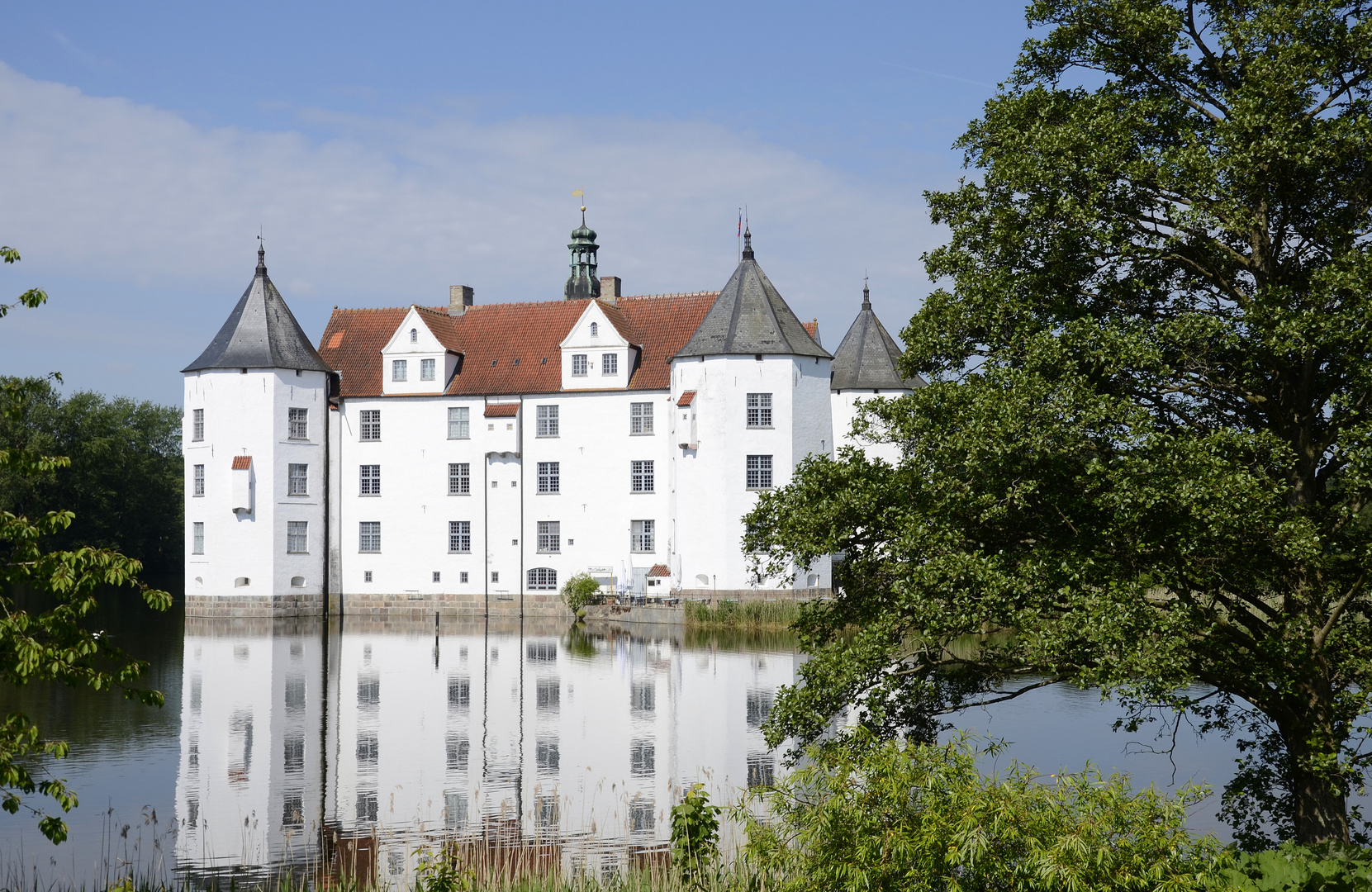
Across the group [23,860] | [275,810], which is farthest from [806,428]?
[23,860]

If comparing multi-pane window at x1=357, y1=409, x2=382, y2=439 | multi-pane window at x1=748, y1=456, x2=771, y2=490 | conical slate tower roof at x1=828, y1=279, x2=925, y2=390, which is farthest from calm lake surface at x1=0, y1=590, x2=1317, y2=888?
conical slate tower roof at x1=828, y1=279, x2=925, y2=390

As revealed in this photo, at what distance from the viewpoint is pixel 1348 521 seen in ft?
29.8

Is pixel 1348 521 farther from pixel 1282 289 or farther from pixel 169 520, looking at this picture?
pixel 169 520

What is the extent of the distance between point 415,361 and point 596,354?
20.4 feet

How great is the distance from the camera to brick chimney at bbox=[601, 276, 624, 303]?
43281mm

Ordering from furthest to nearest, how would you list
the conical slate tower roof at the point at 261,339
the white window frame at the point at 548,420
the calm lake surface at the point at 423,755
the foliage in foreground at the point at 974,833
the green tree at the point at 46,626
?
the white window frame at the point at 548,420 → the conical slate tower roof at the point at 261,339 → the calm lake surface at the point at 423,755 → the foliage in foreground at the point at 974,833 → the green tree at the point at 46,626

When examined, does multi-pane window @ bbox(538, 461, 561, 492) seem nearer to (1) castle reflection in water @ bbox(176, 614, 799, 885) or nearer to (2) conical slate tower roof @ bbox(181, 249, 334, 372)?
(2) conical slate tower roof @ bbox(181, 249, 334, 372)

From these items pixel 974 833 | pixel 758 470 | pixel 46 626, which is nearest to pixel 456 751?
pixel 46 626

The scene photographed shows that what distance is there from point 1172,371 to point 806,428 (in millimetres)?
27992

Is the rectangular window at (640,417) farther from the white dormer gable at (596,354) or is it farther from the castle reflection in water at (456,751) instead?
the castle reflection in water at (456,751)

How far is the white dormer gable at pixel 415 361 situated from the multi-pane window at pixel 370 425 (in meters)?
0.82

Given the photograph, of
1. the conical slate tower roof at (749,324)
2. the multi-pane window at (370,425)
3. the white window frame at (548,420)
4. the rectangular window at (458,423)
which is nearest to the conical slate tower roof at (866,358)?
the conical slate tower roof at (749,324)

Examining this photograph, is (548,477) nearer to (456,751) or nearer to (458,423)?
(458,423)

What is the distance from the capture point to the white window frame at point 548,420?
4059 centimetres
